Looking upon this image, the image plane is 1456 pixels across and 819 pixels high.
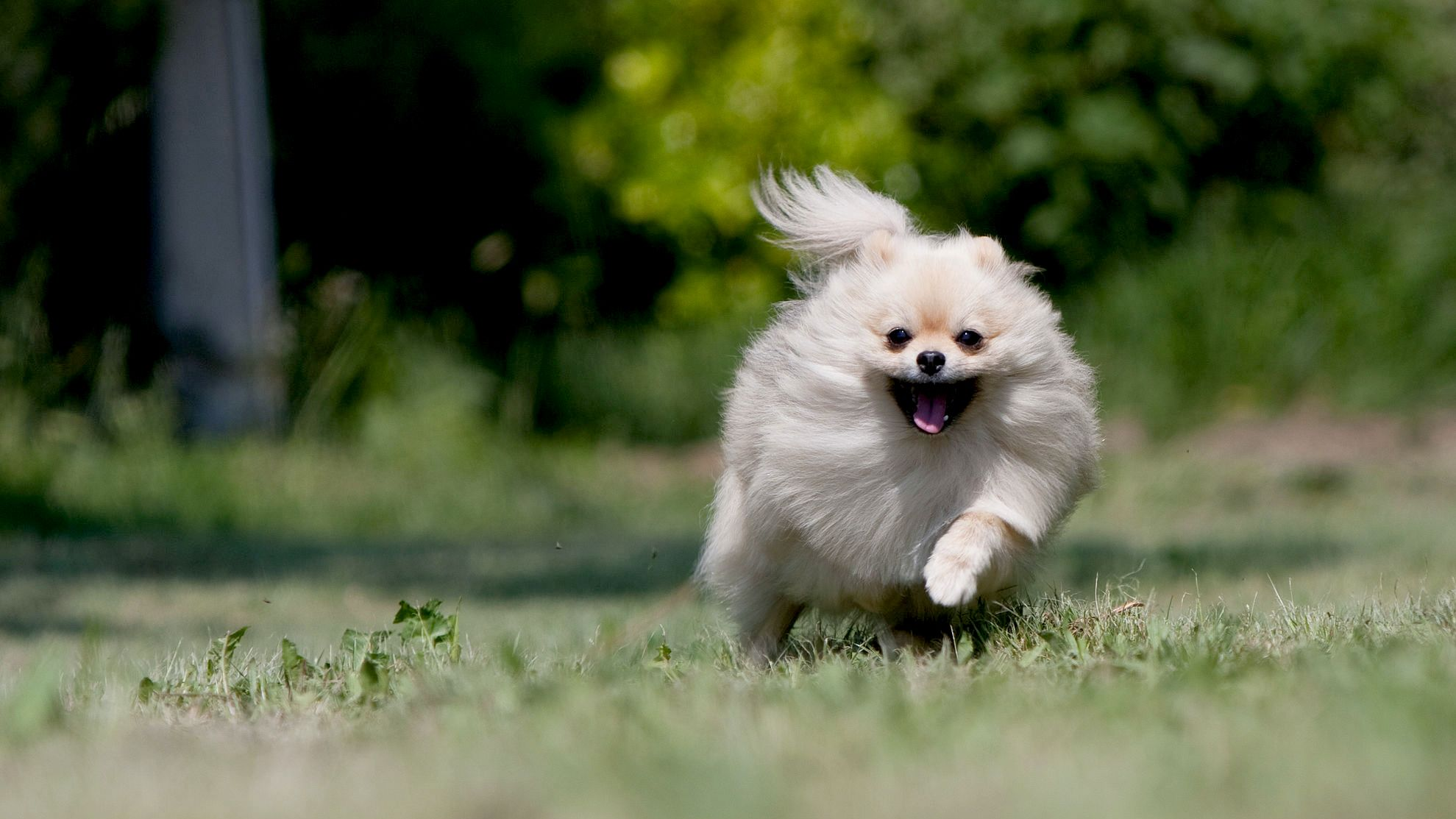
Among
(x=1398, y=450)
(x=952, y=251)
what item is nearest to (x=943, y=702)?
(x=952, y=251)

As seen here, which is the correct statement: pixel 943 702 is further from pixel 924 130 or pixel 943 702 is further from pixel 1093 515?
pixel 924 130

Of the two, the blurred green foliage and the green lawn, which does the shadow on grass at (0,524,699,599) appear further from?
the blurred green foliage

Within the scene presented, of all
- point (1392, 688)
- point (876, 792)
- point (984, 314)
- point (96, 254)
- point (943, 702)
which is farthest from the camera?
point (96, 254)

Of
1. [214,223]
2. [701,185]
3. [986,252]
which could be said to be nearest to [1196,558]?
[986,252]

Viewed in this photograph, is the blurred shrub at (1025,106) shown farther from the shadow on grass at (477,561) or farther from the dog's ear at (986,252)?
the dog's ear at (986,252)

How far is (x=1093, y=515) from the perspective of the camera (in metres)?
9.32

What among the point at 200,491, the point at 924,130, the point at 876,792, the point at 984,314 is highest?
the point at 924,130

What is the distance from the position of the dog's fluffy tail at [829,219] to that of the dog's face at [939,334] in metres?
0.35

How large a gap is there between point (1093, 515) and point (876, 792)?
22.9 feet

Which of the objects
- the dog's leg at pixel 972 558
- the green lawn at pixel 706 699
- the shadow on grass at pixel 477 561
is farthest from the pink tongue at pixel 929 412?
the shadow on grass at pixel 477 561

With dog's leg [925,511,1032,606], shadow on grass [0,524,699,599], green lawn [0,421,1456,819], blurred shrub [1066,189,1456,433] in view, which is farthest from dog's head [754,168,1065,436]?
blurred shrub [1066,189,1456,433]

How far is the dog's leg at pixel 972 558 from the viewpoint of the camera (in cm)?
376

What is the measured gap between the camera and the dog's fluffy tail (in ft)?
14.8

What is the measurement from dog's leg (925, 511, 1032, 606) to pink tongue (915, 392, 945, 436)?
21cm
